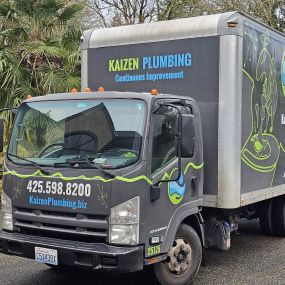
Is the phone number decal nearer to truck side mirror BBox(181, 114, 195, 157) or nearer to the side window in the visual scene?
the side window

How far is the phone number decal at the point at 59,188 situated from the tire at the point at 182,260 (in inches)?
44.0

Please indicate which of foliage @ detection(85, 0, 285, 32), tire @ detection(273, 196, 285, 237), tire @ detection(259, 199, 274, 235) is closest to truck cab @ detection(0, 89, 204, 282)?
tire @ detection(259, 199, 274, 235)

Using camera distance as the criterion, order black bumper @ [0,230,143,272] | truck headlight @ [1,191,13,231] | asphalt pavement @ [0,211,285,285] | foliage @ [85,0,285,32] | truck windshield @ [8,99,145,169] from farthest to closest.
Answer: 1. foliage @ [85,0,285,32]
2. asphalt pavement @ [0,211,285,285]
3. truck headlight @ [1,191,13,231]
4. truck windshield @ [8,99,145,169]
5. black bumper @ [0,230,143,272]

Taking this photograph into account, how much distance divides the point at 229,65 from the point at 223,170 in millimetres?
1197

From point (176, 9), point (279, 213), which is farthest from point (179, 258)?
point (176, 9)

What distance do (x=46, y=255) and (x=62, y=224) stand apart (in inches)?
13.0

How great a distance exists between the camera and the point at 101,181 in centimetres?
483

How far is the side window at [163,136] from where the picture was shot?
5.09 metres

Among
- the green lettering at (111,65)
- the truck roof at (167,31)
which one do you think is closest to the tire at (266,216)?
the truck roof at (167,31)

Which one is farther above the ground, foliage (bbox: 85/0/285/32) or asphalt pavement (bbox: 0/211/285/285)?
foliage (bbox: 85/0/285/32)

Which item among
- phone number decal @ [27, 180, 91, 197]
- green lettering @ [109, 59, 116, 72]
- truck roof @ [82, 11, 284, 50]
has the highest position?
truck roof @ [82, 11, 284, 50]

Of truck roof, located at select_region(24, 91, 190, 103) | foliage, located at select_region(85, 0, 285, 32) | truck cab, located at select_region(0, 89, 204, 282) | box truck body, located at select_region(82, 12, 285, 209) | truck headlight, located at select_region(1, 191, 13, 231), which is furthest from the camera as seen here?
foliage, located at select_region(85, 0, 285, 32)

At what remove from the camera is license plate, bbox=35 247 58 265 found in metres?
4.91

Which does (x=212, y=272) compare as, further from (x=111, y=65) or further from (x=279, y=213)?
(x=111, y=65)
